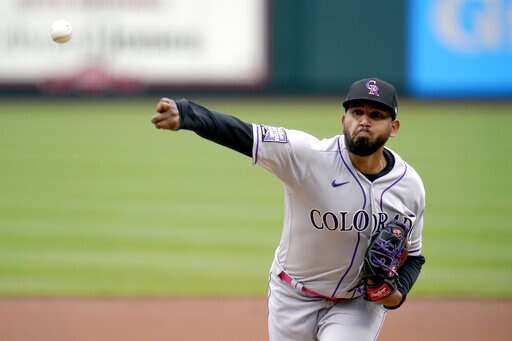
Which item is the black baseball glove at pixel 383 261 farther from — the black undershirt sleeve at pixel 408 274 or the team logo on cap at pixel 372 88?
the team logo on cap at pixel 372 88

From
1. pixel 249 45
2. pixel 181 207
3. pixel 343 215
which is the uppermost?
pixel 343 215

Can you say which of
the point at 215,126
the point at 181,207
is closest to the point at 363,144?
the point at 215,126

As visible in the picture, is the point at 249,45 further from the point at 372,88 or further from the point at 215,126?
the point at 215,126

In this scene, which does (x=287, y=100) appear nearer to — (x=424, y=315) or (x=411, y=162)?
(x=411, y=162)

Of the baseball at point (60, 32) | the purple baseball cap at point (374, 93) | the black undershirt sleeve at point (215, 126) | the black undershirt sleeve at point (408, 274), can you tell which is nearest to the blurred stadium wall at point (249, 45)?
the baseball at point (60, 32)

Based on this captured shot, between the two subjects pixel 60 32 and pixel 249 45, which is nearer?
pixel 60 32

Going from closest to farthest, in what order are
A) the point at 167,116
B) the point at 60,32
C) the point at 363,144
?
1. the point at 167,116
2. the point at 363,144
3. the point at 60,32

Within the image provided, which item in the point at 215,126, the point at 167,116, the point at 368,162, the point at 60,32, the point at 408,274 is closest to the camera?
the point at 167,116

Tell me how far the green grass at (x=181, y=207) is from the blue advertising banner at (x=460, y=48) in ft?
5.70

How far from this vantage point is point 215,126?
3.10 metres

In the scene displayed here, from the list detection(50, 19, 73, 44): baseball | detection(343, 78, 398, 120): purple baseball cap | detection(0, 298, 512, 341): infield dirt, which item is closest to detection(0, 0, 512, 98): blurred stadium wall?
detection(0, 298, 512, 341): infield dirt

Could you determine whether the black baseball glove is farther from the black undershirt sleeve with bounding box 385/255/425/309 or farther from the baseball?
the baseball

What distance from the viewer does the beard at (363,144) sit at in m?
3.32

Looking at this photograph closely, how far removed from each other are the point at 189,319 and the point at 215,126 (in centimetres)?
315
